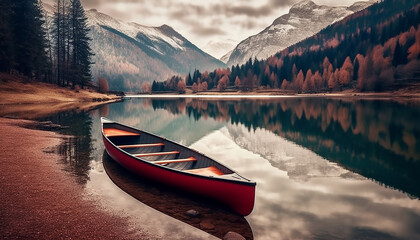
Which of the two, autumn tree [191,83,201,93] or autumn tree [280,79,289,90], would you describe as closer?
autumn tree [280,79,289,90]

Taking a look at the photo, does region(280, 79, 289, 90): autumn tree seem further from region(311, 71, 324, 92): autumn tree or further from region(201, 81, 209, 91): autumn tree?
region(201, 81, 209, 91): autumn tree

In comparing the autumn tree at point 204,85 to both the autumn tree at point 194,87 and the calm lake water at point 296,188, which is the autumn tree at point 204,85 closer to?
the autumn tree at point 194,87

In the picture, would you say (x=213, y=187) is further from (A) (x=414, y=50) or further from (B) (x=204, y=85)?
(B) (x=204, y=85)

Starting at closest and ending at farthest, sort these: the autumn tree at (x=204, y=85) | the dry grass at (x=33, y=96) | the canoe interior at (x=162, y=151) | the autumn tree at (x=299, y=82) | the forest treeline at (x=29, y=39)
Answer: the canoe interior at (x=162, y=151) < the dry grass at (x=33, y=96) < the forest treeline at (x=29, y=39) < the autumn tree at (x=299, y=82) < the autumn tree at (x=204, y=85)

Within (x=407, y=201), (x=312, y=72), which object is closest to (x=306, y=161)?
(x=407, y=201)

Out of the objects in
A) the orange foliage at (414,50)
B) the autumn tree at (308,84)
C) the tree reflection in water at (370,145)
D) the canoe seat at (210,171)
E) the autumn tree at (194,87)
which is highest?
the orange foliage at (414,50)

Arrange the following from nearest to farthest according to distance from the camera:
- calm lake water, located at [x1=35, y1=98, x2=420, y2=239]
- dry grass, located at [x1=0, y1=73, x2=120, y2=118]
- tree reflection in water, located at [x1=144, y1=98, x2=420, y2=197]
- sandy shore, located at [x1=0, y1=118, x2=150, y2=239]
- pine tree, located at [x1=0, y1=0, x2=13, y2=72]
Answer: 1. sandy shore, located at [x1=0, y1=118, x2=150, y2=239]
2. calm lake water, located at [x1=35, y1=98, x2=420, y2=239]
3. tree reflection in water, located at [x1=144, y1=98, x2=420, y2=197]
4. dry grass, located at [x1=0, y1=73, x2=120, y2=118]
5. pine tree, located at [x1=0, y1=0, x2=13, y2=72]

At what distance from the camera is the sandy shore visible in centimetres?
742

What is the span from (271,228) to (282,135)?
807 inches

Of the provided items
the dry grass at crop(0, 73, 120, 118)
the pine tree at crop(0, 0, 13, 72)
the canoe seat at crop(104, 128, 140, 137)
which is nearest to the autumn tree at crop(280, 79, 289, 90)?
the dry grass at crop(0, 73, 120, 118)

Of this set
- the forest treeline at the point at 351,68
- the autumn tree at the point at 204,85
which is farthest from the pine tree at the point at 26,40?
the autumn tree at the point at 204,85

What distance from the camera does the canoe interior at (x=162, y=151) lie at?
1080 centimetres

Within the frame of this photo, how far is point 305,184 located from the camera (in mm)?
13000

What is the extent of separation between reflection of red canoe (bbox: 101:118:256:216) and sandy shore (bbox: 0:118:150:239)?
2.45m
